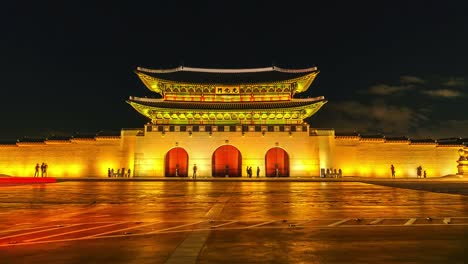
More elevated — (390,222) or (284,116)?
(284,116)

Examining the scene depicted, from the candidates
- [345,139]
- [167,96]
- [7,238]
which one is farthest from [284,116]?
[7,238]

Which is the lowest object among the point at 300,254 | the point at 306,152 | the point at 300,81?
the point at 300,254

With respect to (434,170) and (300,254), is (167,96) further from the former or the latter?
(300,254)

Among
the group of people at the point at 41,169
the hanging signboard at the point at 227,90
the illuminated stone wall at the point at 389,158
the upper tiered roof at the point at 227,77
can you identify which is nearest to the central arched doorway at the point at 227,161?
the hanging signboard at the point at 227,90

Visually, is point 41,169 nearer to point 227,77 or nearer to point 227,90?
point 227,90

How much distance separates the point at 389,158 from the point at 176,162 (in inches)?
881

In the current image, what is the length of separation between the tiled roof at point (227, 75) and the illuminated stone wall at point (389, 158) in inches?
378

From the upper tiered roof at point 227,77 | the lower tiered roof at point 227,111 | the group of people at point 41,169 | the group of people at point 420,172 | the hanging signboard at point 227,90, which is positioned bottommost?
the group of people at point 420,172

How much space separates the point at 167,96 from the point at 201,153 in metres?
7.87

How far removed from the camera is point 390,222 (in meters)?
8.90

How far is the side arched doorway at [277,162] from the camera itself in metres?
41.4

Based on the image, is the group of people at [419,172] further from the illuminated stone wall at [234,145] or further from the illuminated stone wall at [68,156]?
the illuminated stone wall at [68,156]

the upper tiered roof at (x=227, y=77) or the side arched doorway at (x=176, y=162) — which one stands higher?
the upper tiered roof at (x=227, y=77)

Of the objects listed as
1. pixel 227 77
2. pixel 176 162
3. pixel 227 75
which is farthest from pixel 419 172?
pixel 176 162
